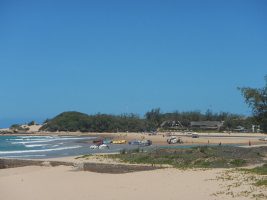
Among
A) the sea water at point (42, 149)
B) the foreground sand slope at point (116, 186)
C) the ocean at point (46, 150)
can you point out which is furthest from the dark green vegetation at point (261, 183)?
the sea water at point (42, 149)

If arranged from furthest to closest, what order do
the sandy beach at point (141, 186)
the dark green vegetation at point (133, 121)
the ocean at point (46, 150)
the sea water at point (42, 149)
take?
the dark green vegetation at point (133, 121) < the sea water at point (42, 149) < the ocean at point (46, 150) < the sandy beach at point (141, 186)

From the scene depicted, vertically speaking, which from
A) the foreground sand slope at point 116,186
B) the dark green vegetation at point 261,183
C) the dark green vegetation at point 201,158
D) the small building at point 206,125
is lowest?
the foreground sand slope at point 116,186

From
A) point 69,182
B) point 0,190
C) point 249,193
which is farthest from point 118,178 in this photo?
point 249,193

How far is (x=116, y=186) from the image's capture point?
18.4 m

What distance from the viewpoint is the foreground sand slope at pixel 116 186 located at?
15.8 meters

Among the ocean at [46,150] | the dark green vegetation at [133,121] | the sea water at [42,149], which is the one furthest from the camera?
the dark green vegetation at [133,121]

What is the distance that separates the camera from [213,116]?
5507 inches

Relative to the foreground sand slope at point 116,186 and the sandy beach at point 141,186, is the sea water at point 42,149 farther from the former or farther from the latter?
the sandy beach at point 141,186

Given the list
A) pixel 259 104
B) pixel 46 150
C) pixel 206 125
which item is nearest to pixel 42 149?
pixel 46 150

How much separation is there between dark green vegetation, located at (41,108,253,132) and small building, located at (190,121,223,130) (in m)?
2.16

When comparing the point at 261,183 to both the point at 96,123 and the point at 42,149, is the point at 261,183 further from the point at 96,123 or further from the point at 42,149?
the point at 96,123

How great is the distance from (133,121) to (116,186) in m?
121

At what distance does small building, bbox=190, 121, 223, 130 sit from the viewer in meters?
125

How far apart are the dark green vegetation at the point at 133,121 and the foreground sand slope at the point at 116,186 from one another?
4272 inches
